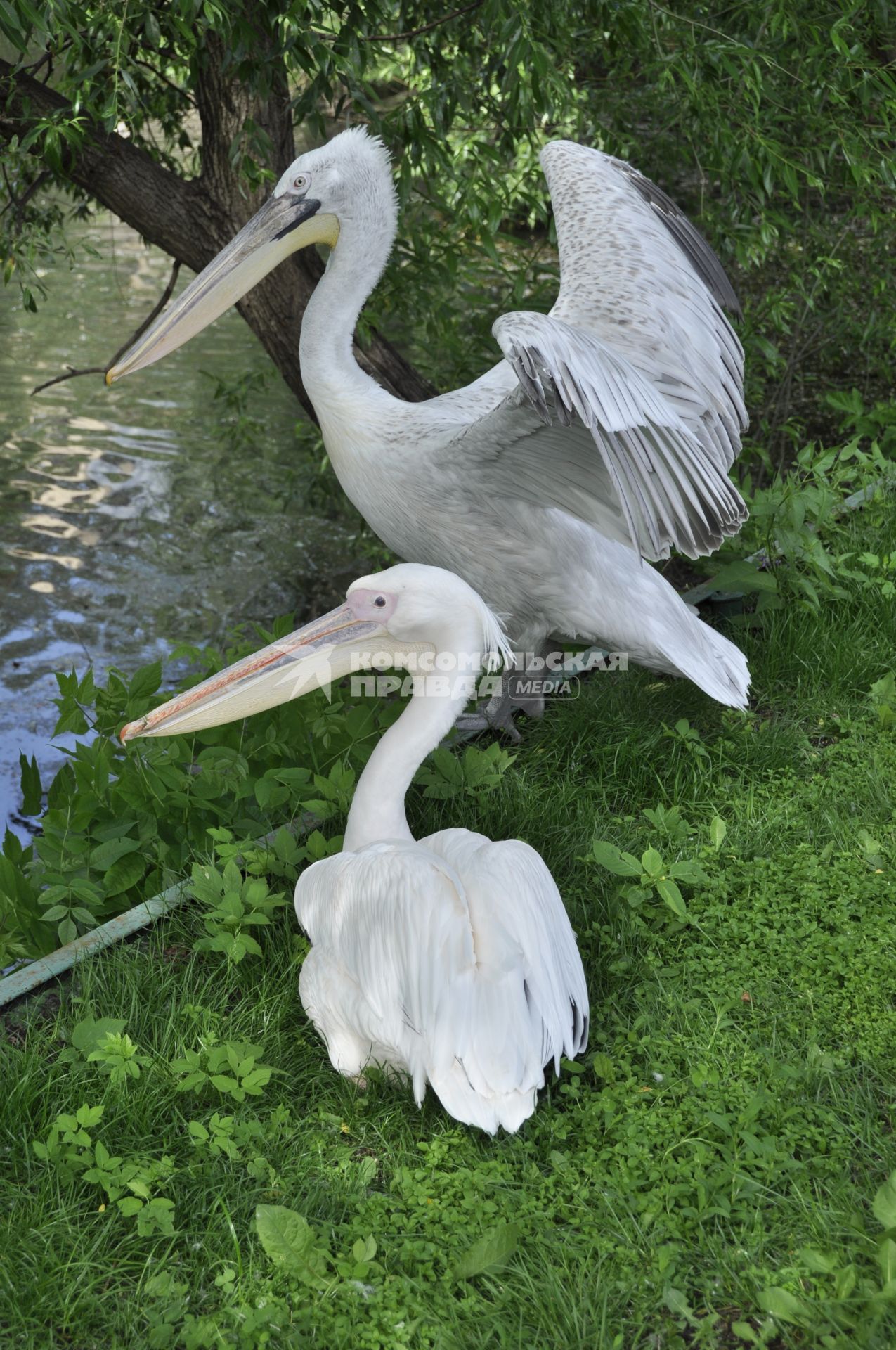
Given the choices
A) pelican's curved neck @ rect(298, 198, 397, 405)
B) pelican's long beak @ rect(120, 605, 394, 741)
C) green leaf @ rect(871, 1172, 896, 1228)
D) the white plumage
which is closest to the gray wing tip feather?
pelican's curved neck @ rect(298, 198, 397, 405)

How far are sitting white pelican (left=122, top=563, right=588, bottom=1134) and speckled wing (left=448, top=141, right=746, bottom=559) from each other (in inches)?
16.9

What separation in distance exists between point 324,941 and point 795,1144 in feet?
2.81

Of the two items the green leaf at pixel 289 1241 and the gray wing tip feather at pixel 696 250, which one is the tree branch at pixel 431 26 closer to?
the gray wing tip feather at pixel 696 250

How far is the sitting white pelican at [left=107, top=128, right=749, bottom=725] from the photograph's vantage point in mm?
2561

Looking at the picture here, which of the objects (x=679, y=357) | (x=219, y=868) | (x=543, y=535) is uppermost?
(x=679, y=357)

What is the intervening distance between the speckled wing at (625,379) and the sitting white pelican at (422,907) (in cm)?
43

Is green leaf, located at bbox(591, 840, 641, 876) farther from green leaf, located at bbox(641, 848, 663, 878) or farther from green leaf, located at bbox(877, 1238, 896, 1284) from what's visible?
green leaf, located at bbox(877, 1238, 896, 1284)

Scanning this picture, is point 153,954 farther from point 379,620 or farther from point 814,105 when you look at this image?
point 814,105

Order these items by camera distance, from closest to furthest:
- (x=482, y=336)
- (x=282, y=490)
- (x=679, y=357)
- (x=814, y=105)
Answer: (x=679, y=357) → (x=814, y=105) → (x=482, y=336) → (x=282, y=490)

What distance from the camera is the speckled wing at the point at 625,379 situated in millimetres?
2414

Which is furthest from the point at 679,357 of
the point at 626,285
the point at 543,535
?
the point at 543,535

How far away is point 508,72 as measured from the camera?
3125 millimetres

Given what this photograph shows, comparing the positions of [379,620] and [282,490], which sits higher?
[379,620]

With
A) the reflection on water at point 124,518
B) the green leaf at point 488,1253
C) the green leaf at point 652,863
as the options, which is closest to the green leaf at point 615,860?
the green leaf at point 652,863
